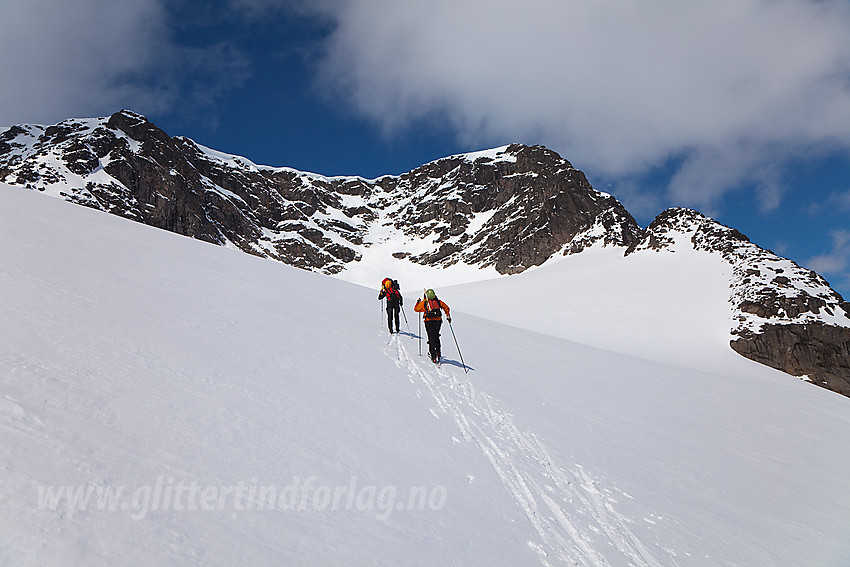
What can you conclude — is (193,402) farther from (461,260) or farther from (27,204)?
(461,260)

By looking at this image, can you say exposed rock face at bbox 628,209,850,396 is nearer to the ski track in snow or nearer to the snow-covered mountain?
the snow-covered mountain

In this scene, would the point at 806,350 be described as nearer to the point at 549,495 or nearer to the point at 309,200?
the point at 549,495

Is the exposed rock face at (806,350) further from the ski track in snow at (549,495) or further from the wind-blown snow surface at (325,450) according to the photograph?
the ski track in snow at (549,495)

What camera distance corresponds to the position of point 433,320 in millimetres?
10859

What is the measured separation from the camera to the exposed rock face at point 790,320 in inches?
1459

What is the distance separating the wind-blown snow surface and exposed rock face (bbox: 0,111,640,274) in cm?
8598

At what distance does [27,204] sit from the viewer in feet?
50.8

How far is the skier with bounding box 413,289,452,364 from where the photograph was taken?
1056cm

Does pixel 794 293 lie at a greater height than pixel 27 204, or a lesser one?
greater

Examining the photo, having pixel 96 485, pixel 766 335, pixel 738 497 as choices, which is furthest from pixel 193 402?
pixel 766 335

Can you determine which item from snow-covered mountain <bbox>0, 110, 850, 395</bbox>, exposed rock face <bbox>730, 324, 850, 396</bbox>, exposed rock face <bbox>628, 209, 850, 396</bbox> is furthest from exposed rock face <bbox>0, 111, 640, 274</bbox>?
exposed rock face <bbox>730, 324, 850, 396</bbox>

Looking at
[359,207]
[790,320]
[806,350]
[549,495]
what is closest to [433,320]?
[549,495]

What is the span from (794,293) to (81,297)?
53138mm

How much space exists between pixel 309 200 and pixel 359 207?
61.8 ft
